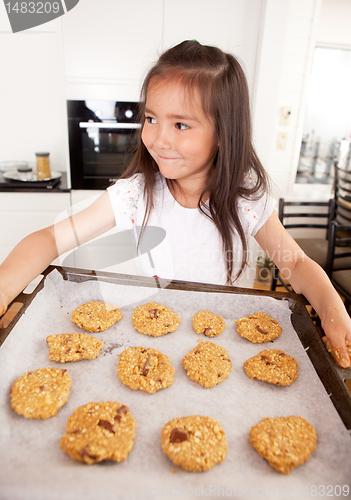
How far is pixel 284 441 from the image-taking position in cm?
64

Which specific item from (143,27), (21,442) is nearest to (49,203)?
(143,27)

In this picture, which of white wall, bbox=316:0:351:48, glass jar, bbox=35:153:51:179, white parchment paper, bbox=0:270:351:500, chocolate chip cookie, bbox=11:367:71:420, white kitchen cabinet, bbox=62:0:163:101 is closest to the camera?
white parchment paper, bbox=0:270:351:500

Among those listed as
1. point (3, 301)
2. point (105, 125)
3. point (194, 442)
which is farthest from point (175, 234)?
point (105, 125)

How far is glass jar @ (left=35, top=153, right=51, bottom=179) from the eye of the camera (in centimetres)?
226

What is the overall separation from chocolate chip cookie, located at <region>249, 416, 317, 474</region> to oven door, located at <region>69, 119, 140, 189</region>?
183cm

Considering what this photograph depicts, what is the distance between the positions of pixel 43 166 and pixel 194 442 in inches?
81.7

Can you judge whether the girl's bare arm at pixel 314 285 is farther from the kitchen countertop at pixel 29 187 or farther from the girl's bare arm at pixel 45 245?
the kitchen countertop at pixel 29 187

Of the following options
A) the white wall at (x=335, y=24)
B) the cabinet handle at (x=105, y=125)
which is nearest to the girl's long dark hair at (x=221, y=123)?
the cabinet handle at (x=105, y=125)

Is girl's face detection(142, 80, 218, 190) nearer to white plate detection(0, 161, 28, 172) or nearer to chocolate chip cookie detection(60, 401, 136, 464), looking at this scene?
chocolate chip cookie detection(60, 401, 136, 464)

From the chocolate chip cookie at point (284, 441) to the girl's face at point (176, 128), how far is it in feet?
2.17

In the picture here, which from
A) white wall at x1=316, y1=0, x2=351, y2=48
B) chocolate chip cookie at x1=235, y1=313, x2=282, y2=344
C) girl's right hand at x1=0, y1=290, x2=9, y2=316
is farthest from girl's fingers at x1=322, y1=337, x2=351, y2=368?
white wall at x1=316, y1=0, x2=351, y2=48

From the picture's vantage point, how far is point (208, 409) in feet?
2.40

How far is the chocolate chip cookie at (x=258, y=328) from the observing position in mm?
902

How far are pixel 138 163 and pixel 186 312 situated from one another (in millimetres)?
548
